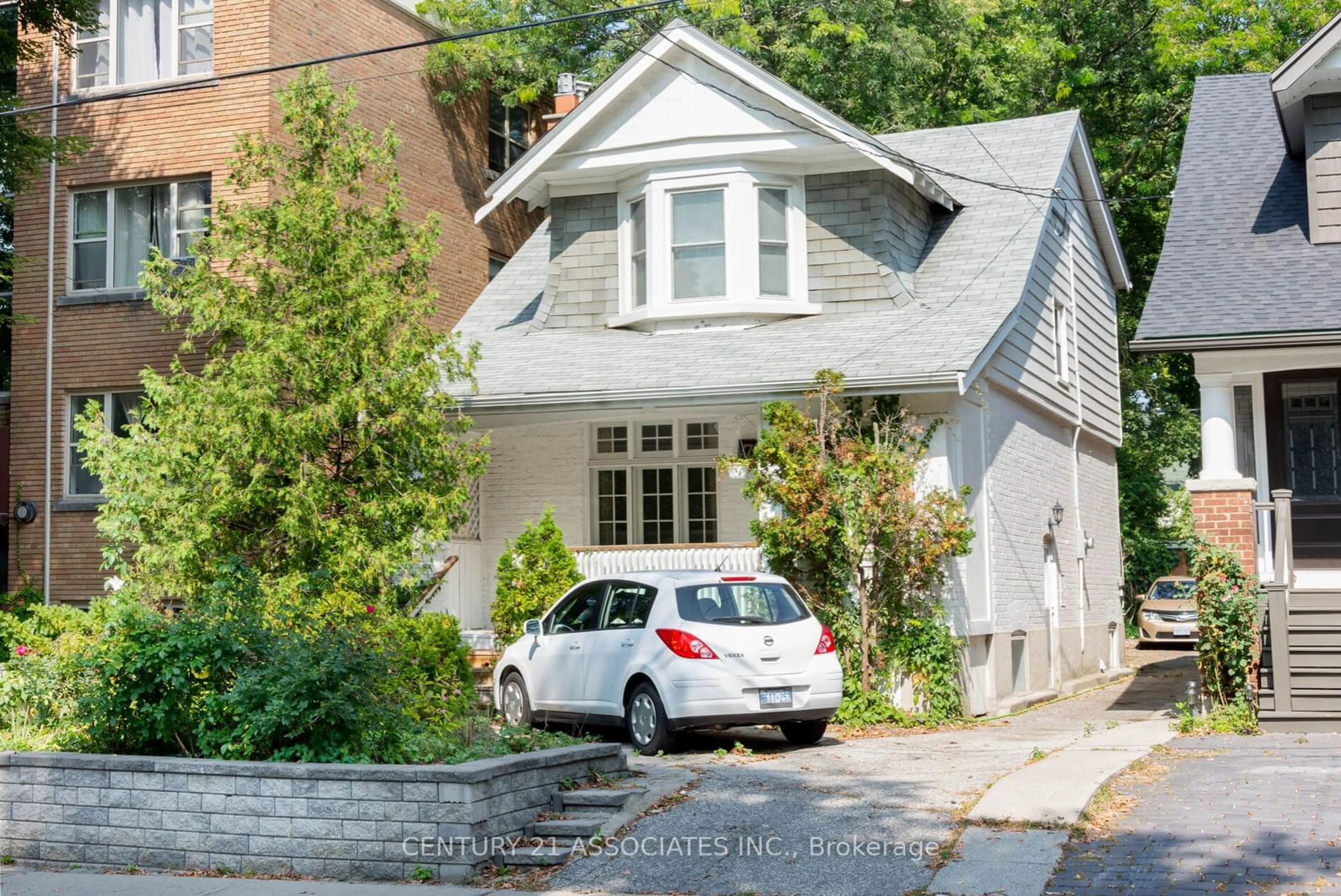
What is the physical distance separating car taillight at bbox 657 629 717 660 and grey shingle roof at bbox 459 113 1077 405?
437cm

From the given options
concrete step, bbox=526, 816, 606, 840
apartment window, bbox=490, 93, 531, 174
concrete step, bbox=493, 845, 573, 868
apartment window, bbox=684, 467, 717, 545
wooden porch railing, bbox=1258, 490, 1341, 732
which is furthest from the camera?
apartment window, bbox=490, 93, 531, 174

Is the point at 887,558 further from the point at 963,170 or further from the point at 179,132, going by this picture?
the point at 179,132

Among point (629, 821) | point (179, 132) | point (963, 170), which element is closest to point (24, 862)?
point (629, 821)

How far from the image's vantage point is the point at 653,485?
2011 cm

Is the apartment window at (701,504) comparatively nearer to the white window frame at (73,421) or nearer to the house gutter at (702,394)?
the house gutter at (702,394)

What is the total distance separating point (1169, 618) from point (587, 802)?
77.9 ft

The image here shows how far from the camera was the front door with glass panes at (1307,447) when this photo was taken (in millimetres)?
16703

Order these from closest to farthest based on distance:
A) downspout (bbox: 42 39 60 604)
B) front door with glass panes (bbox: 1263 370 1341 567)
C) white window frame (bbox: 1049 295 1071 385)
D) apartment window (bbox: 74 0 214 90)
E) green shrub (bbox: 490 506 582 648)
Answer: front door with glass panes (bbox: 1263 370 1341 567), green shrub (bbox: 490 506 582 648), downspout (bbox: 42 39 60 604), apartment window (bbox: 74 0 214 90), white window frame (bbox: 1049 295 1071 385)

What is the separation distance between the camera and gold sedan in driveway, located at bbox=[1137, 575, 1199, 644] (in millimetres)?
30547

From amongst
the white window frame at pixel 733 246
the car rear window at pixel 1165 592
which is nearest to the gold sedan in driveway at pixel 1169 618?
the car rear window at pixel 1165 592

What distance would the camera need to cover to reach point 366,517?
53.7ft

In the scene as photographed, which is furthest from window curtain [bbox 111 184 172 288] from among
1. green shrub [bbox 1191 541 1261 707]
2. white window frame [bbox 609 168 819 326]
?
green shrub [bbox 1191 541 1261 707]

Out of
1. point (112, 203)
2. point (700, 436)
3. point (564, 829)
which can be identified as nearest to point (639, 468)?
point (700, 436)

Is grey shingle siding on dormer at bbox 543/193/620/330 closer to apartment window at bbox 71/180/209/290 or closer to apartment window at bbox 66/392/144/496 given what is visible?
apartment window at bbox 71/180/209/290
